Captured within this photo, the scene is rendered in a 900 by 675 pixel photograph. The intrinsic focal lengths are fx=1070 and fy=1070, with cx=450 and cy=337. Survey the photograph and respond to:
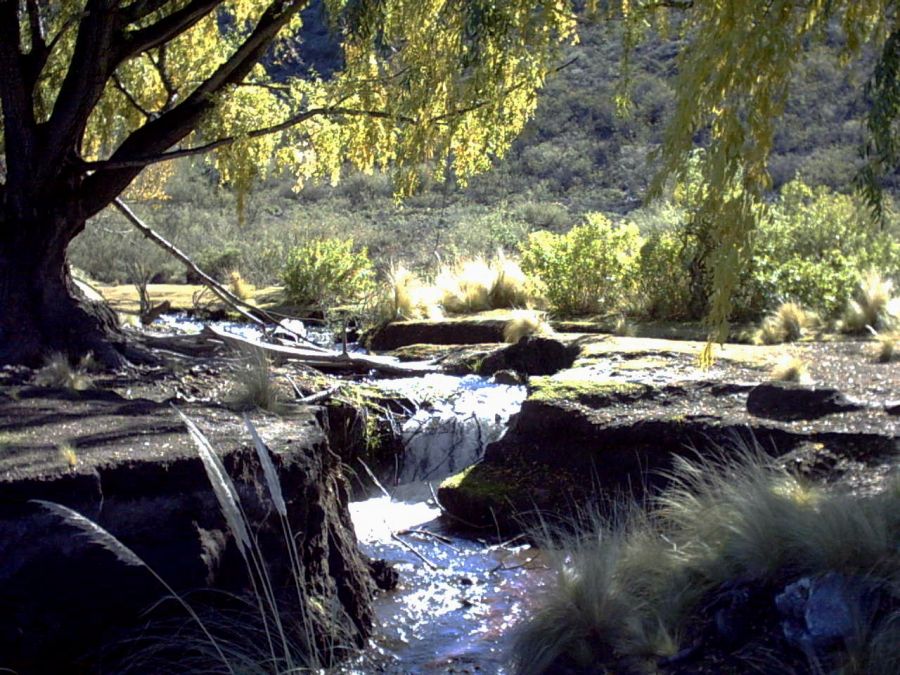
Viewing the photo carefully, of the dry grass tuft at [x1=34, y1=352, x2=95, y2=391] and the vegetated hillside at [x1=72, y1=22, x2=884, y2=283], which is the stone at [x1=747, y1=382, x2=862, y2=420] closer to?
the dry grass tuft at [x1=34, y1=352, x2=95, y2=391]

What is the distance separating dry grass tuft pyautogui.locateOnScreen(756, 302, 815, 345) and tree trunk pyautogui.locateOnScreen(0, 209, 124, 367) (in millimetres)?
6900

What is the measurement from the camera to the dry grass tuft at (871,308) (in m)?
11.8

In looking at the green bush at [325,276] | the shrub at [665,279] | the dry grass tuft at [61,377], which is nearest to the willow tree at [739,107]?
the dry grass tuft at [61,377]

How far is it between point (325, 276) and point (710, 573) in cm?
1271

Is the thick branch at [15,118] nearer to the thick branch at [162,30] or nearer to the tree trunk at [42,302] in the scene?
the tree trunk at [42,302]

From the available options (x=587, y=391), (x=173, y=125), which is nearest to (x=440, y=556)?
(x=587, y=391)

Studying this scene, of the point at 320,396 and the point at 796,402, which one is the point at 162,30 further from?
the point at 796,402

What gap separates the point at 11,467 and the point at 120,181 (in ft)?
13.2

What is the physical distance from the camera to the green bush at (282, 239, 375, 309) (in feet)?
55.4

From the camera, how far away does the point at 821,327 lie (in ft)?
40.4

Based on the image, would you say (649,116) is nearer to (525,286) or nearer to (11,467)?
(525,286)

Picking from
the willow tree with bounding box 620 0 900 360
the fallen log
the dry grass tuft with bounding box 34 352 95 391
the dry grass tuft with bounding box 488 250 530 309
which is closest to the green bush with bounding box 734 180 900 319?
the dry grass tuft with bounding box 488 250 530 309

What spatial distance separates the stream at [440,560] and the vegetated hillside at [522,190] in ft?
47.3

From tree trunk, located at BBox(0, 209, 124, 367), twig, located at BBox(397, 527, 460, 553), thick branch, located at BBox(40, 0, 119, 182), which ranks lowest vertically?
twig, located at BBox(397, 527, 460, 553)
